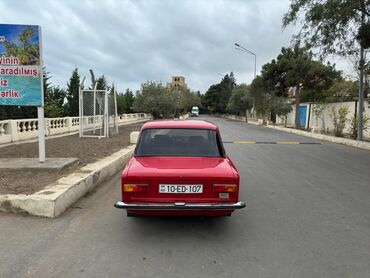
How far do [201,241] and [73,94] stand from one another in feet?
155

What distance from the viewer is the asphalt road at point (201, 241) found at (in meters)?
3.82

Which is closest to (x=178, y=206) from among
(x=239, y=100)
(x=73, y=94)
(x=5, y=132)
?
(x=5, y=132)

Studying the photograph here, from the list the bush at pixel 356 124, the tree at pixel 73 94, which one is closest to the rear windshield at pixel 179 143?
the bush at pixel 356 124

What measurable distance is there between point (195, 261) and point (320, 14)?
1177 cm

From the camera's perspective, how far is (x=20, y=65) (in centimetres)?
863

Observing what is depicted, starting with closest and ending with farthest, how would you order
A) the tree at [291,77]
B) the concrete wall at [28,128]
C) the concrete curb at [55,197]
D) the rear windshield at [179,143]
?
the concrete curb at [55,197] → the rear windshield at [179,143] → the concrete wall at [28,128] → the tree at [291,77]

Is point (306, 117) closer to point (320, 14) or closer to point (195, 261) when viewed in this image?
point (320, 14)

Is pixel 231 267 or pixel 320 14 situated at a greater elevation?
pixel 320 14

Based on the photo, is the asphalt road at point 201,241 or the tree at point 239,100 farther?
the tree at point 239,100

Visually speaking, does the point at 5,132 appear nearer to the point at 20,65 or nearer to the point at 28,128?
the point at 28,128

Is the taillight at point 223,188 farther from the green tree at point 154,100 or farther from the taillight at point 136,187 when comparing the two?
the green tree at point 154,100

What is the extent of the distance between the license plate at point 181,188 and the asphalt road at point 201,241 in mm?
618

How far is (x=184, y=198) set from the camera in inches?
183

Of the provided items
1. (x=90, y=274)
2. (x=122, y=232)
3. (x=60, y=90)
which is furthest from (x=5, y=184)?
(x=60, y=90)
